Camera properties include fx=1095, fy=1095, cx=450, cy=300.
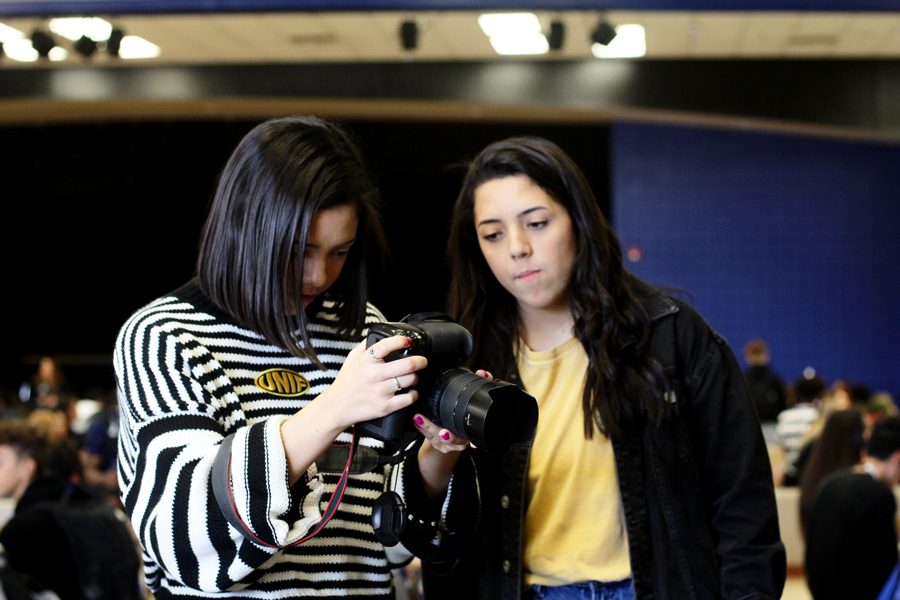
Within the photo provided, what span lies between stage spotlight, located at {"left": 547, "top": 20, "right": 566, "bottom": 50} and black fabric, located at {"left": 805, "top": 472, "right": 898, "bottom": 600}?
3.75 m

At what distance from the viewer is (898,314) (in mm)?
→ 9367

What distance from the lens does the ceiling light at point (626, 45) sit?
7566 millimetres

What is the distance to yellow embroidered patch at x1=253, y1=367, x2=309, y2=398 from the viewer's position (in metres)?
1.34

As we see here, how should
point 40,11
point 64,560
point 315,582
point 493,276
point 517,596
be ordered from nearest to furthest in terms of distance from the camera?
point 315,582 < point 517,596 < point 493,276 < point 64,560 < point 40,11

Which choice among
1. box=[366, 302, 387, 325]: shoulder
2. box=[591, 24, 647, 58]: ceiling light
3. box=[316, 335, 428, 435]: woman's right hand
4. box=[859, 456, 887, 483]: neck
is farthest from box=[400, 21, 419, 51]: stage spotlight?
box=[316, 335, 428, 435]: woman's right hand

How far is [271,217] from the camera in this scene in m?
1.28

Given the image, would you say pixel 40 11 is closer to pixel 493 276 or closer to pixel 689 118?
pixel 493 276

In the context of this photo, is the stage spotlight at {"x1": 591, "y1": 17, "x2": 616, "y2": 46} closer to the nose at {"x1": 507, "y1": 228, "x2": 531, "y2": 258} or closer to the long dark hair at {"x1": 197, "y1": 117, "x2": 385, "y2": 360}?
the nose at {"x1": 507, "y1": 228, "x2": 531, "y2": 258}

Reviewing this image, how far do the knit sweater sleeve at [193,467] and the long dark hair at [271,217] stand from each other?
0.08m

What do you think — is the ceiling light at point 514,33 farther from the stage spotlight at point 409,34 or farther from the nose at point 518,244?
the nose at point 518,244

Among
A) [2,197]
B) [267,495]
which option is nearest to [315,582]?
[267,495]

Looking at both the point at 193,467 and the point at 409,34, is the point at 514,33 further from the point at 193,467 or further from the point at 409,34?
the point at 193,467

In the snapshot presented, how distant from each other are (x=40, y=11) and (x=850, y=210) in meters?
7.22

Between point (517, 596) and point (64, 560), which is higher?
point (517, 596)
